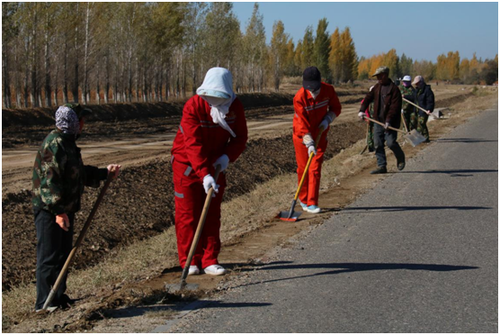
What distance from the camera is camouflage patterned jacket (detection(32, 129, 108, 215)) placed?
5.18 metres

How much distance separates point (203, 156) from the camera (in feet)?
19.4

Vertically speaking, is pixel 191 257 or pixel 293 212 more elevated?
pixel 191 257

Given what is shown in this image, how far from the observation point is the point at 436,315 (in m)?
5.12

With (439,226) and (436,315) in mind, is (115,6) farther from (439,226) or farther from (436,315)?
(436,315)

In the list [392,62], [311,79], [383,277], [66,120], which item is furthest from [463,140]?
[392,62]

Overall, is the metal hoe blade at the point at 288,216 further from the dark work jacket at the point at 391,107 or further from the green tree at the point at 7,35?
the green tree at the point at 7,35

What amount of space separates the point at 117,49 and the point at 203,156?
4237cm

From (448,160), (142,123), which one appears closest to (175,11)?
(142,123)

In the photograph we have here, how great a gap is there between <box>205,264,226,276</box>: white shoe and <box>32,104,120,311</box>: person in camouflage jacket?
1.34 metres

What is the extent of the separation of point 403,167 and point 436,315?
8.25 metres

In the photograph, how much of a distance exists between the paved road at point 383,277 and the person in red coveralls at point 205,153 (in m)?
0.57

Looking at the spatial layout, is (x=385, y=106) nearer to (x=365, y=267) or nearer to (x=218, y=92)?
(x=365, y=267)

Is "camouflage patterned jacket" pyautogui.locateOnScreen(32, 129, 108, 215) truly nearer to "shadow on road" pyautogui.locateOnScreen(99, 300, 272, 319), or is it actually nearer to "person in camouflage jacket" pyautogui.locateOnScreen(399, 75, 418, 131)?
"shadow on road" pyautogui.locateOnScreen(99, 300, 272, 319)

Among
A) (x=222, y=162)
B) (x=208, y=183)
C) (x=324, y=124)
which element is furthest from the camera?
(x=324, y=124)
